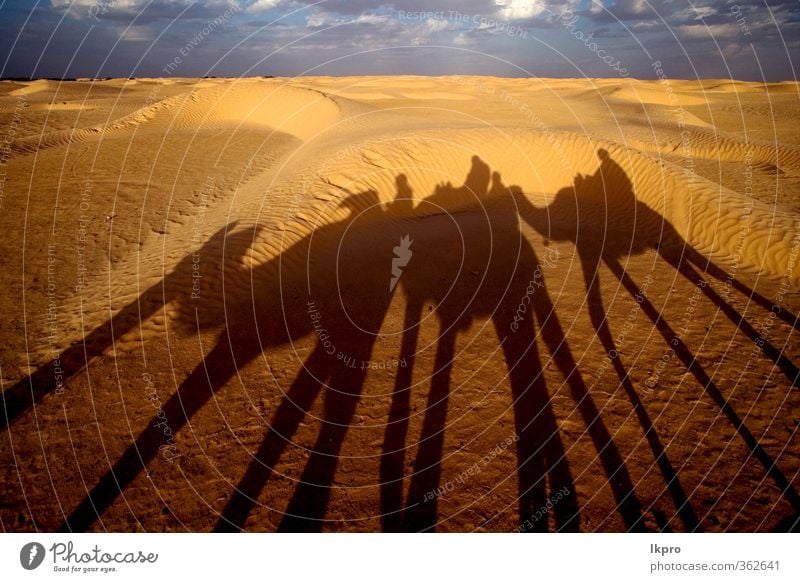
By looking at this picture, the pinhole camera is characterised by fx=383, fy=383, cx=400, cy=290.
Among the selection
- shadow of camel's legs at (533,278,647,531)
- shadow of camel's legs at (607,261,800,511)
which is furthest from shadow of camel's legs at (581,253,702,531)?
shadow of camel's legs at (607,261,800,511)

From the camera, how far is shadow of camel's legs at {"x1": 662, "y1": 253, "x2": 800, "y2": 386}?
21.3 feet

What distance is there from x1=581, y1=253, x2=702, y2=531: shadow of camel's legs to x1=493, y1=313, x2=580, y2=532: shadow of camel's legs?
3.93 feet

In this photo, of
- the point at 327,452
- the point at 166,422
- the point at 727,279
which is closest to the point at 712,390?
the point at 727,279

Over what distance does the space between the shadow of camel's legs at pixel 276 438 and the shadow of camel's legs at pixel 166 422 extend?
47.9 inches

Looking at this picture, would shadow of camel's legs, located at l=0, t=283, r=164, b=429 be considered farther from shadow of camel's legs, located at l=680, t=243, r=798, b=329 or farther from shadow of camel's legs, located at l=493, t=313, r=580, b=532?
shadow of camel's legs, located at l=680, t=243, r=798, b=329

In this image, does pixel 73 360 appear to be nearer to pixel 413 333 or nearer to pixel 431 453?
pixel 413 333

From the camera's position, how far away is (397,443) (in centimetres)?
554

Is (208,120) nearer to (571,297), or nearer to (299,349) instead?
(299,349)

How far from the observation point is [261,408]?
6.11m

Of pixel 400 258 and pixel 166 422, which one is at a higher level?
pixel 400 258

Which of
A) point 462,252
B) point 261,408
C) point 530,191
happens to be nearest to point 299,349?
point 261,408

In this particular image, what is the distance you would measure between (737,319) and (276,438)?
9.08 m

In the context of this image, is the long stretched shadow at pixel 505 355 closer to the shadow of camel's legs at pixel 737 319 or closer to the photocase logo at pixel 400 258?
the photocase logo at pixel 400 258
